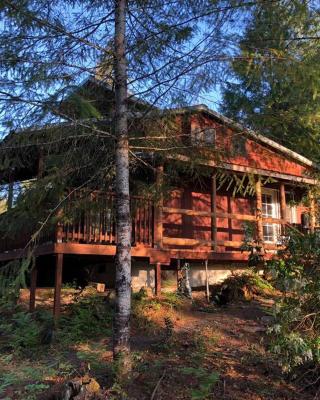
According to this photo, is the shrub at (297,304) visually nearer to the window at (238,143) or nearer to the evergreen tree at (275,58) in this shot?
the window at (238,143)

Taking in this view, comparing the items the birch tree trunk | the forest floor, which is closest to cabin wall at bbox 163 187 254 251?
the forest floor

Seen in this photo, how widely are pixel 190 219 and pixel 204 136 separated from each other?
7548mm

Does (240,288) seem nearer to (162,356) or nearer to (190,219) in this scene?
(190,219)

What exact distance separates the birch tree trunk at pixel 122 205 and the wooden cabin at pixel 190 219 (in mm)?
1026

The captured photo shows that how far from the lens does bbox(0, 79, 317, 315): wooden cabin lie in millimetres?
8773

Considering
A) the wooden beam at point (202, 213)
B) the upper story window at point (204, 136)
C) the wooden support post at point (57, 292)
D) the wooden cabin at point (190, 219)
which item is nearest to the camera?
the upper story window at point (204, 136)

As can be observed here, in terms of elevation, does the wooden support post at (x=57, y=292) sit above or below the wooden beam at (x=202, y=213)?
below

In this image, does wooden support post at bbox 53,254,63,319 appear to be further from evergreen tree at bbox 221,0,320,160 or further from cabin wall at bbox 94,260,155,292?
evergreen tree at bbox 221,0,320,160

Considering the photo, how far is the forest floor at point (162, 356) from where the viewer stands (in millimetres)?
7070

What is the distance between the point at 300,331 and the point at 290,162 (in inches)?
439

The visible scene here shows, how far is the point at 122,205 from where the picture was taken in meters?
7.55

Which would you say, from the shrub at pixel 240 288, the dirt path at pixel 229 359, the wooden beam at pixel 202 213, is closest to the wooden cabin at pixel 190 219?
the wooden beam at pixel 202 213

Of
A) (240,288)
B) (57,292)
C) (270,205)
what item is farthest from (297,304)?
(270,205)

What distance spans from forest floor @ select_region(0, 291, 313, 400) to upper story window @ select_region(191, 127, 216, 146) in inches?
140
